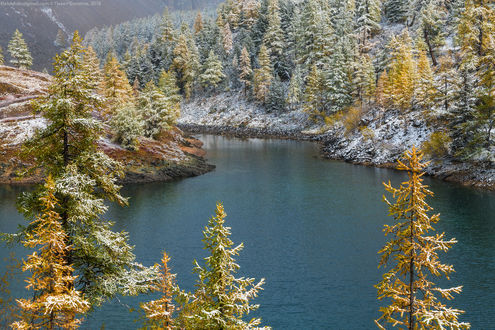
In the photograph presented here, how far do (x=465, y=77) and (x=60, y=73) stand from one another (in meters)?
56.9

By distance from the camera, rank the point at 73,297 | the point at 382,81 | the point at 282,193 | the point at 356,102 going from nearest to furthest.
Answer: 1. the point at 73,297
2. the point at 282,193
3. the point at 382,81
4. the point at 356,102

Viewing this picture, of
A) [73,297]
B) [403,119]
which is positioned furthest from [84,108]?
[403,119]

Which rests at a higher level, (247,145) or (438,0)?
(438,0)

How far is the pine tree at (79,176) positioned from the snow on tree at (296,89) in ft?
318

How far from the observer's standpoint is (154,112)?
72.4 meters

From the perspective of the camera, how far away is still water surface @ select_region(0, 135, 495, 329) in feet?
77.1

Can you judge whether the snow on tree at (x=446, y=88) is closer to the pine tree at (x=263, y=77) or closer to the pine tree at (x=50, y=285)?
the pine tree at (x=263, y=77)

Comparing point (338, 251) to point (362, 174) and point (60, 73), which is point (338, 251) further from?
point (362, 174)

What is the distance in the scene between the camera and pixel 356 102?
90.6m

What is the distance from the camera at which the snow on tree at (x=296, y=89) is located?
109188 mm

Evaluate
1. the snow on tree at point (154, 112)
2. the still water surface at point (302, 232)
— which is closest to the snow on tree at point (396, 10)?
the still water surface at point (302, 232)

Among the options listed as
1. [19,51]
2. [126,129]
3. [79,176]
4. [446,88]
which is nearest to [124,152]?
[126,129]

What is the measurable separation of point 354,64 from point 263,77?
3337 cm

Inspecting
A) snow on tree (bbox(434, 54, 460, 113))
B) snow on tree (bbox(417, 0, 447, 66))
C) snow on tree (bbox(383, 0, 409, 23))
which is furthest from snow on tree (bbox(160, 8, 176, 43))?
snow on tree (bbox(434, 54, 460, 113))
